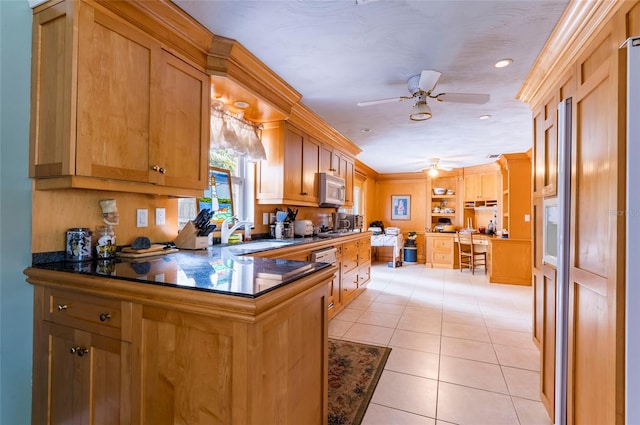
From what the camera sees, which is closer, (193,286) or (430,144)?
(193,286)

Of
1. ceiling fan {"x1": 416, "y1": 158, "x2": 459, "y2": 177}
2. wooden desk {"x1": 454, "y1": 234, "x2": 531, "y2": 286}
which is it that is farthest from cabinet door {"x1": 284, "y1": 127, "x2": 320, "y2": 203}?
wooden desk {"x1": 454, "y1": 234, "x2": 531, "y2": 286}

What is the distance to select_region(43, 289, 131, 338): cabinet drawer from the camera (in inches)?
45.1

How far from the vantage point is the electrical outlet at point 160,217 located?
202 centimetres

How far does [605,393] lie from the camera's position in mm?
1147

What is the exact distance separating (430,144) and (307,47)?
3225mm

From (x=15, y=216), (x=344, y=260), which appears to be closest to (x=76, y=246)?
(x=15, y=216)

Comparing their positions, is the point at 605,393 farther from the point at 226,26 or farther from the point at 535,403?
the point at 226,26

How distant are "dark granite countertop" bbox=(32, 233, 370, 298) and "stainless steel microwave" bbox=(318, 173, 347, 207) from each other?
2.31 meters

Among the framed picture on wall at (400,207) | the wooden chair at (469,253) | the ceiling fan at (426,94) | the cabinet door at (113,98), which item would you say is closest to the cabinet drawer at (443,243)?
the wooden chair at (469,253)

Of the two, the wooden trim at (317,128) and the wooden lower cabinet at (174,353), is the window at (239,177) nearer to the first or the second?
the wooden trim at (317,128)

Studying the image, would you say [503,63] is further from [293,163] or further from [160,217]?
[160,217]

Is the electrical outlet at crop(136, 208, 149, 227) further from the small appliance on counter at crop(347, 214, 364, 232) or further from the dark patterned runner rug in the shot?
the small appliance on counter at crop(347, 214, 364, 232)

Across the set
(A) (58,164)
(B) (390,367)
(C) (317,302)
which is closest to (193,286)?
(C) (317,302)

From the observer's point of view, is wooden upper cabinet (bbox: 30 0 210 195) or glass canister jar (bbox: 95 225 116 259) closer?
wooden upper cabinet (bbox: 30 0 210 195)
